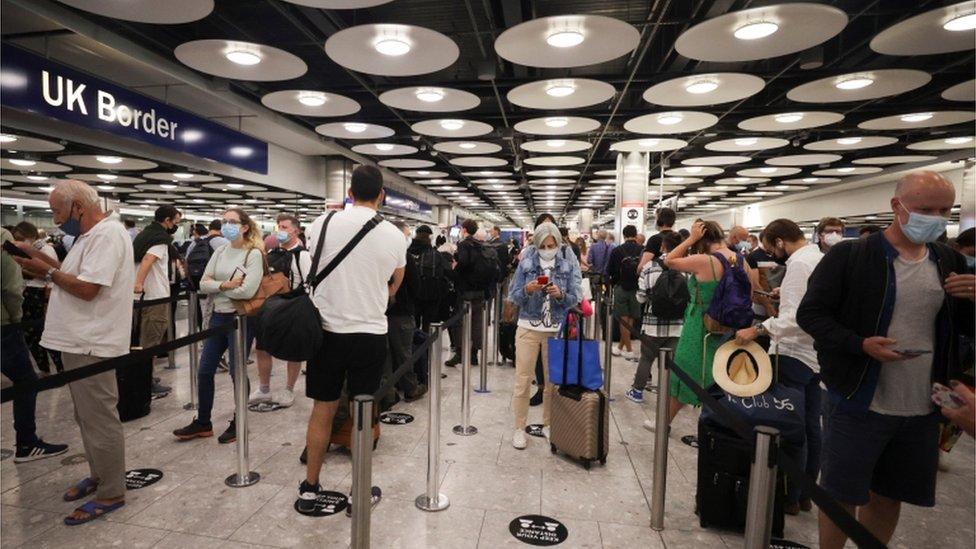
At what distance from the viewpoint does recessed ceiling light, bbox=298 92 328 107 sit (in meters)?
7.66

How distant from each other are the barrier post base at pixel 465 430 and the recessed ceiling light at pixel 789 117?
27.4 feet

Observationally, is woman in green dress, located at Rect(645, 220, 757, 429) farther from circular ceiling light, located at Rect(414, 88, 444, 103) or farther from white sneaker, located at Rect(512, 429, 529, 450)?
circular ceiling light, located at Rect(414, 88, 444, 103)

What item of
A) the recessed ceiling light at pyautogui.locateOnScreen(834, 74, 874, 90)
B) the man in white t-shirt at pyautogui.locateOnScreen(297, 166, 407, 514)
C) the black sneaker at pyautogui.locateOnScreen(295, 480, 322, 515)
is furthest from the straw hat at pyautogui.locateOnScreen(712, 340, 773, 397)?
→ the recessed ceiling light at pyautogui.locateOnScreen(834, 74, 874, 90)

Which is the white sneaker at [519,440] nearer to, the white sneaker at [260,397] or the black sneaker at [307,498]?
the black sneaker at [307,498]

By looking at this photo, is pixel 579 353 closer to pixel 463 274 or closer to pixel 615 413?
pixel 615 413

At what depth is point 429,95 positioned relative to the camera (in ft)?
24.8

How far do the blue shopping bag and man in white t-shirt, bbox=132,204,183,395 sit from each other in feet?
11.3

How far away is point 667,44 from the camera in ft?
26.0

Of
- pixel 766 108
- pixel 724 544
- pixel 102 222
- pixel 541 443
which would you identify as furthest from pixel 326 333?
pixel 766 108

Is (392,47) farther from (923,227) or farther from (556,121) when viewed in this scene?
(923,227)

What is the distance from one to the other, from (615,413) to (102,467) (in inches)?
150

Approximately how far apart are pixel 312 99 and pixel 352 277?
20.7 ft

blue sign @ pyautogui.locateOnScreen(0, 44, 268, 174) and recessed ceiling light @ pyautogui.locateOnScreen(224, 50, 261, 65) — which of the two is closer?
blue sign @ pyautogui.locateOnScreen(0, 44, 268, 174)

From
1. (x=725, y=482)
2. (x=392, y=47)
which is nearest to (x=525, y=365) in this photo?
(x=725, y=482)
